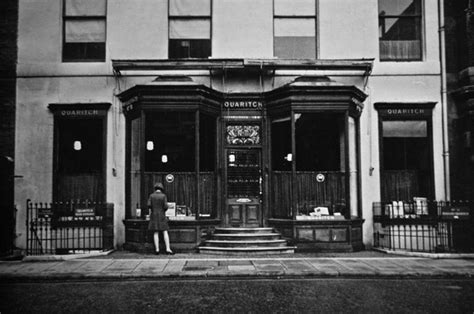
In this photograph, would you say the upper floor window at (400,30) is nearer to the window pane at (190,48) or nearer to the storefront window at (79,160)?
the window pane at (190,48)

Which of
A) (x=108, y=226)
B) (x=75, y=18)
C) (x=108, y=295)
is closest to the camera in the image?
(x=108, y=295)

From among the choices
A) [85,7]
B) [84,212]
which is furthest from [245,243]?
[85,7]

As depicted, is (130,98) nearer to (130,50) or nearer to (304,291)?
(130,50)

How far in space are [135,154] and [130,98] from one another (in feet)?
5.43

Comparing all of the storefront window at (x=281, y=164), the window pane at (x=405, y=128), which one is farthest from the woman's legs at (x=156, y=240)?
the window pane at (x=405, y=128)

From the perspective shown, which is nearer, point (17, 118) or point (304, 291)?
point (304, 291)

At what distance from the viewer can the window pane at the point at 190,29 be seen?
1381cm

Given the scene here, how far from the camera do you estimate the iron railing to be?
12.6m

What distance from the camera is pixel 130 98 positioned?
13094 mm

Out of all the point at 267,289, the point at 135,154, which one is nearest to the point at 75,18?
the point at 135,154

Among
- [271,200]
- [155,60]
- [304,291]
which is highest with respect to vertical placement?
[155,60]

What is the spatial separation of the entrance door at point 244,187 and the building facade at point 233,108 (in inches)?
1.2

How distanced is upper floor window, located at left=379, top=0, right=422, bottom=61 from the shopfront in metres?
2.02

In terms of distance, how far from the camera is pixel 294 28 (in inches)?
547
